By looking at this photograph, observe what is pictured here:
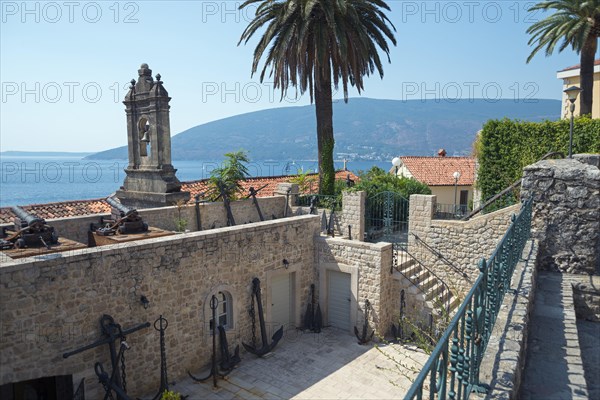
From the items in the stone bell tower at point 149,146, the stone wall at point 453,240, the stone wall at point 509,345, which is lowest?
the stone wall at point 453,240

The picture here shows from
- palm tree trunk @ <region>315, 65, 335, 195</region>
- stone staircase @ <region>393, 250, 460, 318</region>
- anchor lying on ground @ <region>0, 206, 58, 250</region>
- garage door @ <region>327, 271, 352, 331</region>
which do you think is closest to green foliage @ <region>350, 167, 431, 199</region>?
palm tree trunk @ <region>315, 65, 335, 195</region>

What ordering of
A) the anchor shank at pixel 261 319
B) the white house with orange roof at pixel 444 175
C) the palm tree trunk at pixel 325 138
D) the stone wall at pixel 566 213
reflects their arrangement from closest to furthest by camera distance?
the stone wall at pixel 566 213 → the anchor shank at pixel 261 319 → the palm tree trunk at pixel 325 138 → the white house with orange roof at pixel 444 175

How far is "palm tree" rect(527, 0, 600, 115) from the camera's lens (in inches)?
796

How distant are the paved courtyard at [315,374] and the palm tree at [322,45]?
8.84 m

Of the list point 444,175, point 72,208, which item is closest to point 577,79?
point 444,175

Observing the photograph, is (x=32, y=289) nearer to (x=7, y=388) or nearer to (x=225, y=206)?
(x=7, y=388)

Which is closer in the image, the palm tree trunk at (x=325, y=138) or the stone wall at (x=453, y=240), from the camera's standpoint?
the stone wall at (x=453, y=240)

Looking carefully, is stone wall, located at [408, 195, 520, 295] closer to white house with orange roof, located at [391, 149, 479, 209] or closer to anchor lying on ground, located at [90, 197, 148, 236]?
anchor lying on ground, located at [90, 197, 148, 236]

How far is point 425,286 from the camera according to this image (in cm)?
1417

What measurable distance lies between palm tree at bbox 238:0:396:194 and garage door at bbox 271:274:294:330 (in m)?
7.08

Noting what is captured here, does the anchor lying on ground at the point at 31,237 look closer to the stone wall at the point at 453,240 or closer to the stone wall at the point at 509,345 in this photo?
the stone wall at the point at 509,345

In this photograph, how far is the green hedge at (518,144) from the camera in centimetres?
1739

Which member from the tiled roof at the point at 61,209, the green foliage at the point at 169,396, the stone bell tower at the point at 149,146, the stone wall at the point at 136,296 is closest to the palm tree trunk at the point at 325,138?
the stone wall at the point at 136,296

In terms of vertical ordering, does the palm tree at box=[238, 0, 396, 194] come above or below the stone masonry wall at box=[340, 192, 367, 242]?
above
